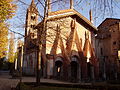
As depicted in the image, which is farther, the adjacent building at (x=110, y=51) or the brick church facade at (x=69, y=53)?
the adjacent building at (x=110, y=51)

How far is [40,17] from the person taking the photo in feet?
38.8

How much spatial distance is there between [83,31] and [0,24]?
76.3 feet

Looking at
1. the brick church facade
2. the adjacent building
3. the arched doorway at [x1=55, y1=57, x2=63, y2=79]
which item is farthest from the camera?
the adjacent building

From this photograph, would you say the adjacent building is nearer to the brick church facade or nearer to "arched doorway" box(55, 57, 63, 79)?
the brick church facade

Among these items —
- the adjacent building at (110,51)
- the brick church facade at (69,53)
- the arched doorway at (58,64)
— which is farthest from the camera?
the adjacent building at (110,51)

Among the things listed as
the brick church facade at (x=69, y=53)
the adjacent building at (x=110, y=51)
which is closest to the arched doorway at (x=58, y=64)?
the brick church facade at (x=69, y=53)

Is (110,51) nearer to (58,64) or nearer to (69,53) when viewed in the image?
(58,64)

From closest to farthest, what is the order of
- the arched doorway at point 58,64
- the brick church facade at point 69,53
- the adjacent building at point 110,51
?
the brick church facade at point 69,53
the arched doorway at point 58,64
the adjacent building at point 110,51

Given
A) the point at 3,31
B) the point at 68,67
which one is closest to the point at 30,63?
the point at 68,67

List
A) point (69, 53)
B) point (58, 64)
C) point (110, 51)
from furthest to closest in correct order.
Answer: point (110, 51), point (58, 64), point (69, 53)

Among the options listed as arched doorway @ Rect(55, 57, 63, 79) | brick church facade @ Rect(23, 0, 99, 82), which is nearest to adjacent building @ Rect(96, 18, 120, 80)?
brick church facade @ Rect(23, 0, 99, 82)

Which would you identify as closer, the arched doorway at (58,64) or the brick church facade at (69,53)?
the brick church facade at (69,53)

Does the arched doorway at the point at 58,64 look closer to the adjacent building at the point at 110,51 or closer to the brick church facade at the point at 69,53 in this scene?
the brick church facade at the point at 69,53

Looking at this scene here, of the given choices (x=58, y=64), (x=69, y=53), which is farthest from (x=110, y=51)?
(x=69, y=53)
